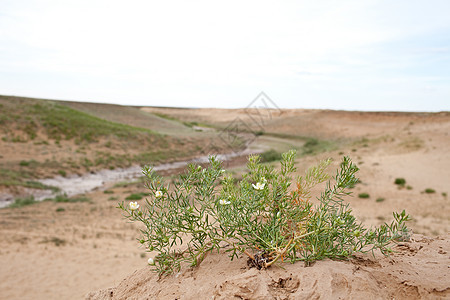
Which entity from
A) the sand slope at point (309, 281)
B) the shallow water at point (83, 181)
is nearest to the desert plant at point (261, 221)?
the sand slope at point (309, 281)

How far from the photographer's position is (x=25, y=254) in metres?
8.64

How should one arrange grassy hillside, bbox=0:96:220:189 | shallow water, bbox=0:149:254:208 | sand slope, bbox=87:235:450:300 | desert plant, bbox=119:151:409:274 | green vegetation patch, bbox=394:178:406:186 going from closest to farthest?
sand slope, bbox=87:235:450:300
desert plant, bbox=119:151:409:274
green vegetation patch, bbox=394:178:406:186
shallow water, bbox=0:149:254:208
grassy hillside, bbox=0:96:220:189

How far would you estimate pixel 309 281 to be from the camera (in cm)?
198

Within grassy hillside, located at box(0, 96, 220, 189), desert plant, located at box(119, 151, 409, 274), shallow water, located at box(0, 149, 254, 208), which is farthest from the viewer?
grassy hillside, located at box(0, 96, 220, 189)

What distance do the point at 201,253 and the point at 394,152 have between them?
69.2 feet

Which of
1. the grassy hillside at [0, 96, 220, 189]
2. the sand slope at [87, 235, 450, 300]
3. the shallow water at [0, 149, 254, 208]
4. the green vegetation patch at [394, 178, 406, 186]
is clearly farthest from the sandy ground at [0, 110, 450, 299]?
the grassy hillside at [0, 96, 220, 189]

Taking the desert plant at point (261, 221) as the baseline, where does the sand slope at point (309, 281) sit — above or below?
below

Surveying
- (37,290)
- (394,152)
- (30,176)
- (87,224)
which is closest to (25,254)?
(37,290)

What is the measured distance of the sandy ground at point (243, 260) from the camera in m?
2.02

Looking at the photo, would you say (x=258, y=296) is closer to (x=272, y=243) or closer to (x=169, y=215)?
(x=272, y=243)

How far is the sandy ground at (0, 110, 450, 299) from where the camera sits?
6.61ft

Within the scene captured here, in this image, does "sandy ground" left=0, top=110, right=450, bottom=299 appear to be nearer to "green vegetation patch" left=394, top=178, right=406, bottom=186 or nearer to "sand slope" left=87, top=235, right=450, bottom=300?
"sand slope" left=87, top=235, right=450, bottom=300

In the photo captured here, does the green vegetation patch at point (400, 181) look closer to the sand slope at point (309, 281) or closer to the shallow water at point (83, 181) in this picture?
the shallow water at point (83, 181)

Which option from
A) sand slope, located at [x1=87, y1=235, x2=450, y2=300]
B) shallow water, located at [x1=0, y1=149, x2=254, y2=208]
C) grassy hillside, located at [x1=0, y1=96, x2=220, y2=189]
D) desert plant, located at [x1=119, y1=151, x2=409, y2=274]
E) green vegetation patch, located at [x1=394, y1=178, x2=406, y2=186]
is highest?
desert plant, located at [x1=119, y1=151, x2=409, y2=274]
